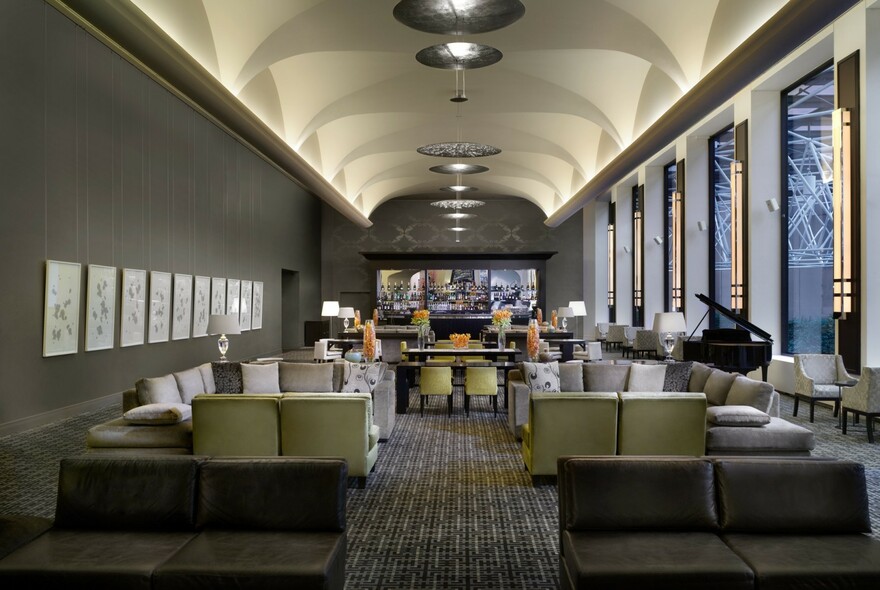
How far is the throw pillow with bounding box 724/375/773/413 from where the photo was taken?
6055mm

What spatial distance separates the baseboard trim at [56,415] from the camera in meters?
7.53

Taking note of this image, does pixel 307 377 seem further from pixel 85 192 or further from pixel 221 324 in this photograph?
pixel 85 192

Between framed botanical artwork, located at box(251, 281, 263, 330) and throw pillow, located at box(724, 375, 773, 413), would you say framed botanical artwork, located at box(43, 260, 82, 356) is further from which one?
framed botanical artwork, located at box(251, 281, 263, 330)

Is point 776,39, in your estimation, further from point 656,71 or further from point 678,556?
point 678,556

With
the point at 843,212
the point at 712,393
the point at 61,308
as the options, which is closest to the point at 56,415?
the point at 61,308

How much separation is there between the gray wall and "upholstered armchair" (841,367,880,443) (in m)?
8.97

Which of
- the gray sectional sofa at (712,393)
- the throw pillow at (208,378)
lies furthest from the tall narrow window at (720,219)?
the throw pillow at (208,378)

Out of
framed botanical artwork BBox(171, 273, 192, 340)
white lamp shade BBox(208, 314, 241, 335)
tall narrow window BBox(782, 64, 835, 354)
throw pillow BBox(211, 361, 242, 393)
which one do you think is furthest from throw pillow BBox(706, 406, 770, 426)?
framed botanical artwork BBox(171, 273, 192, 340)

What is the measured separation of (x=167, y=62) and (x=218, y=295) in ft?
23.5

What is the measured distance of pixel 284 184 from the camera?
65.3 feet

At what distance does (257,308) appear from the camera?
17.1 metres

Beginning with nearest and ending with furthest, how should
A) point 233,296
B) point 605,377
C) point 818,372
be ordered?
1. point 605,377
2. point 818,372
3. point 233,296

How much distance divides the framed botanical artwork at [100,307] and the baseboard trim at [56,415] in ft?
2.38

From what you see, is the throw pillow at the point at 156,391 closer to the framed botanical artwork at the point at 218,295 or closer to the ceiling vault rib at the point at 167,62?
the ceiling vault rib at the point at 167,62
